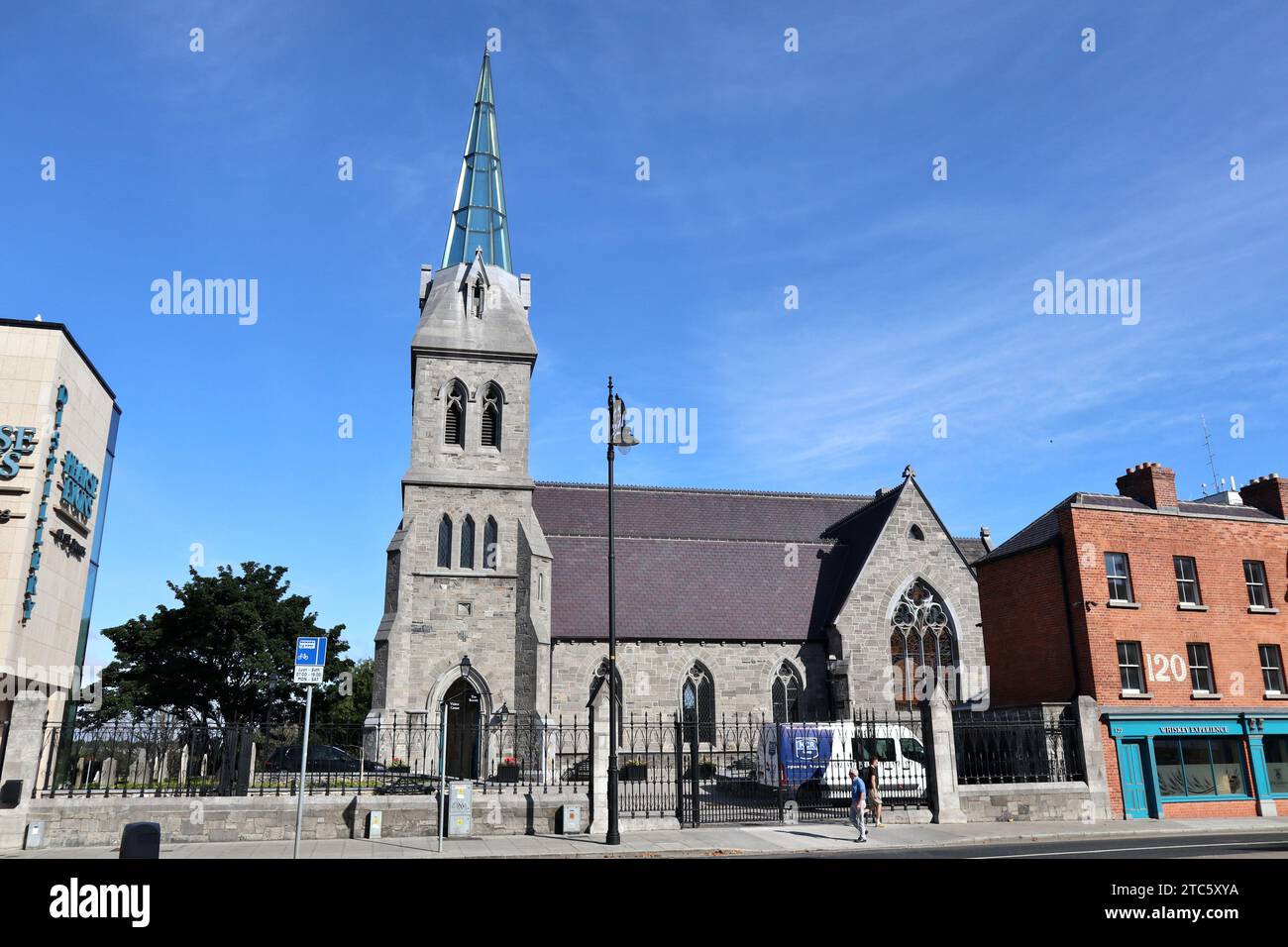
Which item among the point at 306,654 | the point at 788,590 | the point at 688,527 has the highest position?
the point at 688,527

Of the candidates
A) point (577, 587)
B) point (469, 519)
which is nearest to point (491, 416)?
point (469, 519)

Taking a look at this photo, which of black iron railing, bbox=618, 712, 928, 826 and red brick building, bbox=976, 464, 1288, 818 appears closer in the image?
black iron railing, bbox=618, 712, 928, 826

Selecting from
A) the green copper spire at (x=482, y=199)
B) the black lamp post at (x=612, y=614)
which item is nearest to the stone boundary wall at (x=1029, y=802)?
the black lamp post at (x=612, y=614)

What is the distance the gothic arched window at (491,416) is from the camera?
3962 cm

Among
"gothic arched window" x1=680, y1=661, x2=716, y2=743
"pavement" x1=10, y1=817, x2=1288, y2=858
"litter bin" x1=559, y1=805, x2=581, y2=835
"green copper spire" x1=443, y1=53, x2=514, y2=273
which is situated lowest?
"pavement" x1=10, y1=817, x2=1288, y2=858

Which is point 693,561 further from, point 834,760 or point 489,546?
point 834,760

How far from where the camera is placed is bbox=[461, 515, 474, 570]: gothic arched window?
37000mm

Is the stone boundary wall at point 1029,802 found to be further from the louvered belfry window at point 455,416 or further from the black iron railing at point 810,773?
the louvered belfry window at point 455,416

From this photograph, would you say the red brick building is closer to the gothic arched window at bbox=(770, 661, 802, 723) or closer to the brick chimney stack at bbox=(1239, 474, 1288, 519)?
the brick chimney stack at bbox=(1239, 474, 1288, 519)

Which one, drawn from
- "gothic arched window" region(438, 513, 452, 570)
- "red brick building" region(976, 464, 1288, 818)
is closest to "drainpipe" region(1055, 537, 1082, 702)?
"red brick building" region(976, 464, 1288, 818)

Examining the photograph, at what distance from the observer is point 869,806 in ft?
77.8
